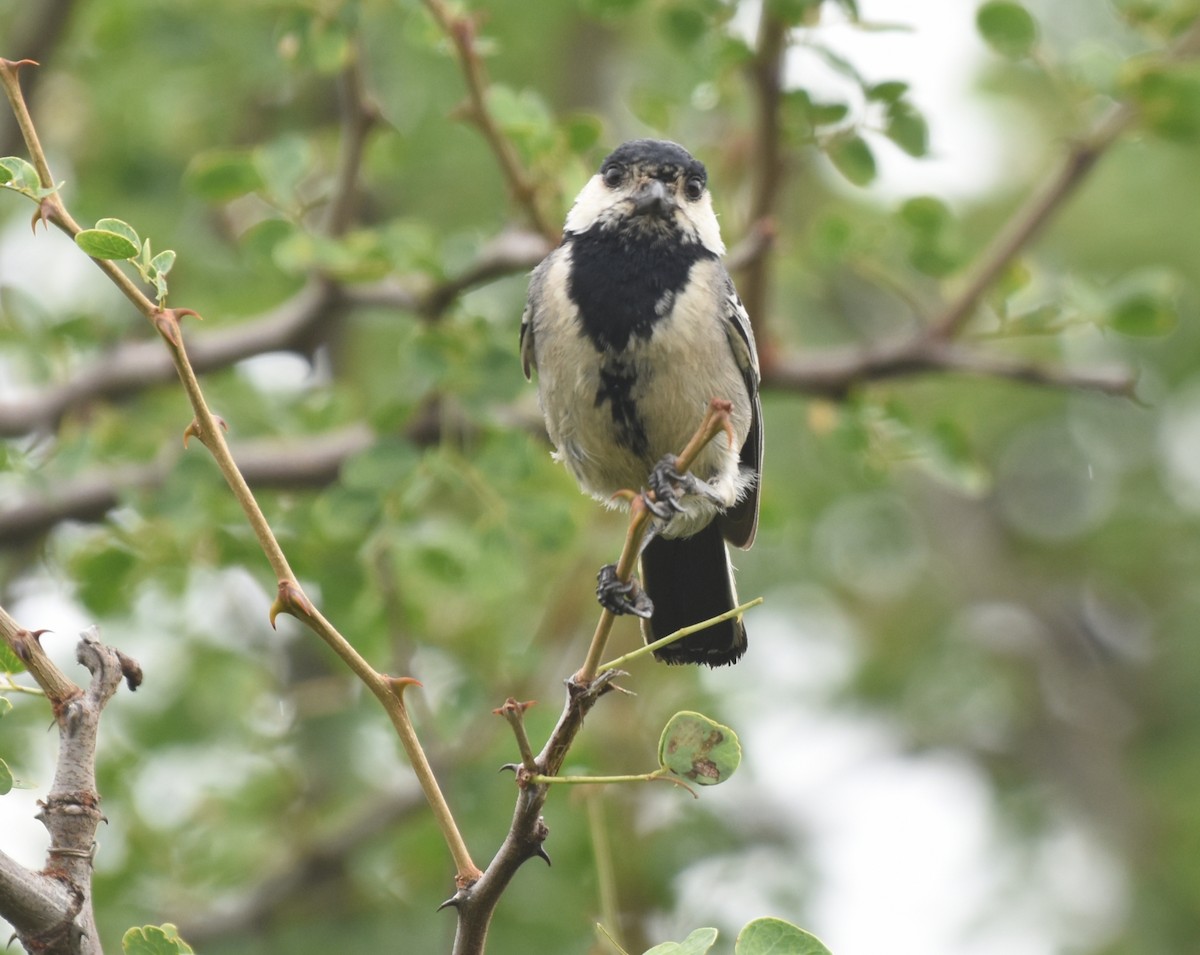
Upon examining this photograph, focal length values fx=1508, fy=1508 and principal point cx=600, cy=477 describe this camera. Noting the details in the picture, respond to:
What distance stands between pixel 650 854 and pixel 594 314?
2.79 metres

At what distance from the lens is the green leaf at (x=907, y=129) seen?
400 cm

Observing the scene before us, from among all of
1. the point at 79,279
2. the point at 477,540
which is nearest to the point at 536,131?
the point at 477,540

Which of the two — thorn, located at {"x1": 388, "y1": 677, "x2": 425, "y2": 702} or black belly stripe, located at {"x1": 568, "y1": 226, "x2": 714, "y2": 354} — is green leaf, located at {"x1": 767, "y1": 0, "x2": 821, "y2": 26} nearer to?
black belly stripe, located at {"x1": 568, "y1": 226, "x2": 714, "y2": 354}

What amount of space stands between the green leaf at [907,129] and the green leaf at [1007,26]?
37 cm

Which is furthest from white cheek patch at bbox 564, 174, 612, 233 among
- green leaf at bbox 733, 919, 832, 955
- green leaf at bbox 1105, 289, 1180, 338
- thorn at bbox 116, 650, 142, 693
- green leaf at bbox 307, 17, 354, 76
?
green leaf at bbox 733, 919, 832, 955

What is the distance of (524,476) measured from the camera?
3.96 m

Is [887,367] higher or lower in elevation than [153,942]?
lower

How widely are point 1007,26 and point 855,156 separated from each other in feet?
1.78

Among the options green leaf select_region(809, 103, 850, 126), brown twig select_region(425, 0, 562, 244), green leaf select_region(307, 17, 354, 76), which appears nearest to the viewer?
brown twig select_region(425, 0, 562, 244)

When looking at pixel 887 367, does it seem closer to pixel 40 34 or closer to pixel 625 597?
pixel 625 597

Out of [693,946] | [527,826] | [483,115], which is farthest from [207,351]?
[693,946]

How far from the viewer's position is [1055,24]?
728 centimetres

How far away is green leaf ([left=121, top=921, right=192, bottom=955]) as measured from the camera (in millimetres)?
2064

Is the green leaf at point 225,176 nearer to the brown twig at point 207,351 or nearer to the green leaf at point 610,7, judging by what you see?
the brown twig at point 207,351
